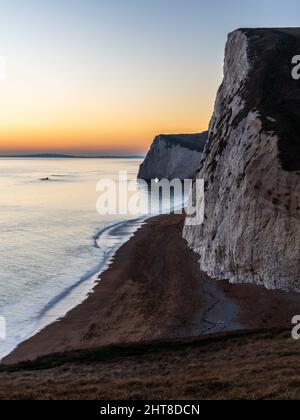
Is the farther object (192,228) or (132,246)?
(132,246)

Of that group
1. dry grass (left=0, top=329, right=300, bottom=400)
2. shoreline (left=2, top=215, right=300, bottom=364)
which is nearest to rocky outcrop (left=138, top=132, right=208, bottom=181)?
shoreline (left=2, top=215, right=300, bottom=364)

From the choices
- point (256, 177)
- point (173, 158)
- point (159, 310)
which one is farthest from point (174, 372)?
point (173, 158)

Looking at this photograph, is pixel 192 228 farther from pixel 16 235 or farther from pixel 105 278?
pixel 16 235

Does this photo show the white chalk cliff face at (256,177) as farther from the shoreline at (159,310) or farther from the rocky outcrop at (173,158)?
the rocky outcrop at (173,158)

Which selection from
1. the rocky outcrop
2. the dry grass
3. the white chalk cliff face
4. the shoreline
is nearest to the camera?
the dry grass

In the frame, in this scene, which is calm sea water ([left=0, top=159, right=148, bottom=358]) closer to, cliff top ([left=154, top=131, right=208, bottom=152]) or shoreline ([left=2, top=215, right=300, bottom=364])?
shoreline ([left=2, top=215, right=300, bottom=364])

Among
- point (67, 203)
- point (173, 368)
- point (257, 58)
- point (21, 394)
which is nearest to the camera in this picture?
point (21, 394)

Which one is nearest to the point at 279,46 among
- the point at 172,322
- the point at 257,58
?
the point at 257,58
